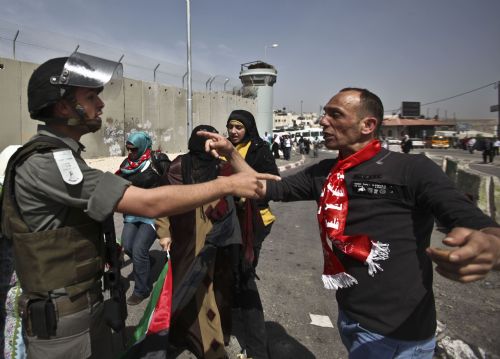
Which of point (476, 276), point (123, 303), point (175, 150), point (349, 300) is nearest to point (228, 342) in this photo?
point (123, 303)


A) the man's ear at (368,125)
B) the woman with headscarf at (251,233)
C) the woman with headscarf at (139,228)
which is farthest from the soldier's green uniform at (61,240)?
the woman with headscarf at (139,228)

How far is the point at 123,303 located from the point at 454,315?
3.03 meters

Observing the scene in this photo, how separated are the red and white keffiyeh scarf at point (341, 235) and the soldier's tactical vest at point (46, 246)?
110 cm

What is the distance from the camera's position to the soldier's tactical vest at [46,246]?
1.40 meters

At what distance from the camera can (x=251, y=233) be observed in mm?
2873

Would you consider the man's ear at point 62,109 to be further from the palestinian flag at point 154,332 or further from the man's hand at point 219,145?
the palestinian flag at point 154,332

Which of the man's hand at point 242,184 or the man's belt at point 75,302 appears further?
the man's hand at point 242,184

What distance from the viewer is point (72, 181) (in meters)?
1.34

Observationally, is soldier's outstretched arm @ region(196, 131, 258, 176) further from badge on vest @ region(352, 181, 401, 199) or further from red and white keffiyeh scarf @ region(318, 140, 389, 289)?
badge on vest @ region(352, 181, 401, 199)

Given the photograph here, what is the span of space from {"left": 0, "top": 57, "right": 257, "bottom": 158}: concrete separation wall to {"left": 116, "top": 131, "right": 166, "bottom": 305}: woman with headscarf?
10.7 metres

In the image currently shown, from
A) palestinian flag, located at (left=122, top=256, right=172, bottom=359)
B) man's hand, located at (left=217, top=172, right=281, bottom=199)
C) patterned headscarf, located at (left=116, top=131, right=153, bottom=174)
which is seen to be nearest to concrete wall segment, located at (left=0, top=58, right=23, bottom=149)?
patterned headscarf, located at (left=116, top=131, right=153, bottom=174)

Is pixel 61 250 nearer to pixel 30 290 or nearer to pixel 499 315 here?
pixel 30 290

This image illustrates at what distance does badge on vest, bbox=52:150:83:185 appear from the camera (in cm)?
134

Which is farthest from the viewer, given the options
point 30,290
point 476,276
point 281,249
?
point 281,249
